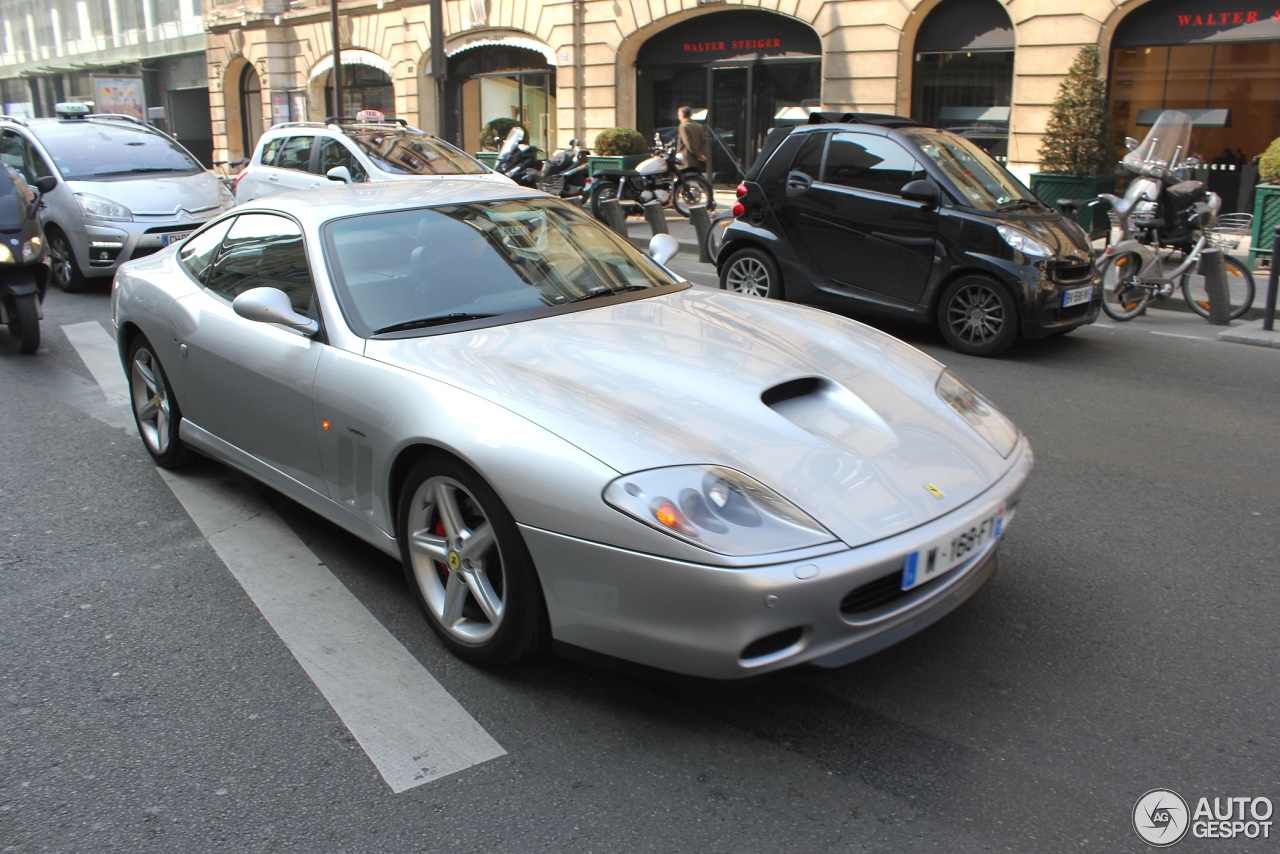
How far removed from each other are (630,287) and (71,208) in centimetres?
830

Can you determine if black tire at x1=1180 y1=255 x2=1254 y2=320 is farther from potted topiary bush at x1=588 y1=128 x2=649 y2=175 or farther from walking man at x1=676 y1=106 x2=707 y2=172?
potted topiary bush at x1=588 y1=128 x2=649 y2=175

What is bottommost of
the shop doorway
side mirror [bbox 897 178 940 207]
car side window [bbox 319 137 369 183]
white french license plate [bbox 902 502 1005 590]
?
white french license plate [bbox 902 502 1005 590]

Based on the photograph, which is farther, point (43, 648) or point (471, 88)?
point (471, 88)

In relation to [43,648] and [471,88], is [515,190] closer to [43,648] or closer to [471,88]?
[43,648]

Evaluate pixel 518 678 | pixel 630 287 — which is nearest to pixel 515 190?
pixel 630 287

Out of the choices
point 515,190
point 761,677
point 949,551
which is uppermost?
point 515,190

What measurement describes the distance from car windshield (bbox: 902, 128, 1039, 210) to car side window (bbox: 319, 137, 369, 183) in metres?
6.55

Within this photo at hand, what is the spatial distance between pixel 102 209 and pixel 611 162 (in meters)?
10.2

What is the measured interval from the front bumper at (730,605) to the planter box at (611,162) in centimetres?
1681

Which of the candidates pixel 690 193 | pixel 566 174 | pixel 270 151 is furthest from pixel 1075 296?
pixel 566 174

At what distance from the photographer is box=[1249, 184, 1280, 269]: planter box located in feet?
37.4

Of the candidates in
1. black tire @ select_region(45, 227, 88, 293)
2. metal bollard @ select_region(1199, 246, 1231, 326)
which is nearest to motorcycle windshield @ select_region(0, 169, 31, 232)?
black tire @ select_region(45, 227, 88, 293)

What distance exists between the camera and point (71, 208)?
10.5 meters

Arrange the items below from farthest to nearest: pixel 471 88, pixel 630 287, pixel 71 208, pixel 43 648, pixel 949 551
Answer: pixel 471 88 < pixel 71 208 < pixel 630 287 < pixel 43 648 < pixel 949 551
